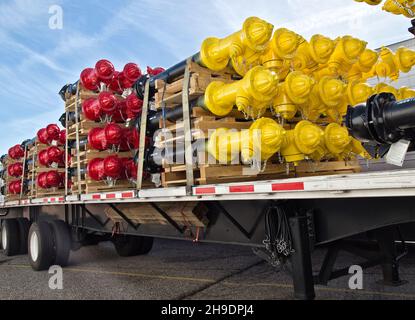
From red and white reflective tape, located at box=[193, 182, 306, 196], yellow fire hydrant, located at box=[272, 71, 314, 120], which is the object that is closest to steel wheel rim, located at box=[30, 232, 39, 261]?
red and white reflective tape, located at box=[193, 182, 306, 196]

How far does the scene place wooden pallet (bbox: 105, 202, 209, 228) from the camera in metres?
4.09

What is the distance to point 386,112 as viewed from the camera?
254 cm

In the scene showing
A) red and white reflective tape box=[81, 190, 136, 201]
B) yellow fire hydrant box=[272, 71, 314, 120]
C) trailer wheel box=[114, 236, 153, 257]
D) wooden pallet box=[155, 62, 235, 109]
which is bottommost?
trailer wheel box=[114, 236, 153, 257]

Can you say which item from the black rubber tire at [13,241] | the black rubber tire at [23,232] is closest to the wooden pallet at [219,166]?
the black rubber tire at [23,232]

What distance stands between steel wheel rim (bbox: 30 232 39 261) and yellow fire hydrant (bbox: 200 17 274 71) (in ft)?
15.5

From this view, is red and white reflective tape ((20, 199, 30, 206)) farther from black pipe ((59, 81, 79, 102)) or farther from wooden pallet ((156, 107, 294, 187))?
wooden pallet ((156, 107, 294, 187))

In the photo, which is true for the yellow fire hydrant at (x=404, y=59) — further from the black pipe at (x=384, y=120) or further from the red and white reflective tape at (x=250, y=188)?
the red and white reflective tape at (x=250, y=188)

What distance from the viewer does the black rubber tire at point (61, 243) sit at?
22.6 feet

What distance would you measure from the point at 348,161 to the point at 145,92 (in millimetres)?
2542

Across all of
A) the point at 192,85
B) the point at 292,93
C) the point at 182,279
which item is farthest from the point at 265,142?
the point at 182,279

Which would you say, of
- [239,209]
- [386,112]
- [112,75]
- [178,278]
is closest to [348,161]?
[239,209]

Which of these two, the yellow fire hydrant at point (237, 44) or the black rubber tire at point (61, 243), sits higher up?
the yellow fire hydrant at point (237, 44)

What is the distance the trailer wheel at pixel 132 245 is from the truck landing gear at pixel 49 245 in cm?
113
